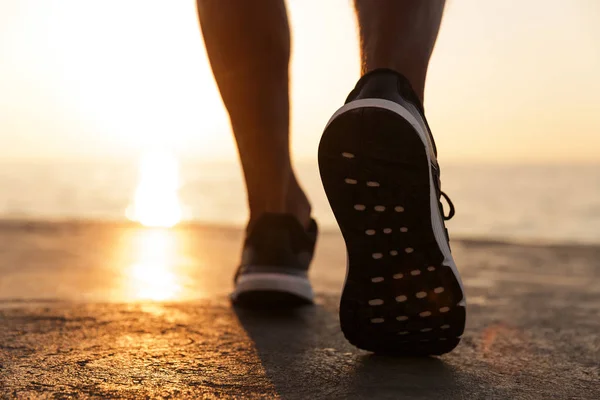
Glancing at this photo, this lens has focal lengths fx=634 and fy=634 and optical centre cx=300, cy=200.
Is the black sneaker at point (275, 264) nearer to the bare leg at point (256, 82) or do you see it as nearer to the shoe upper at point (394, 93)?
the bare leg at point (256, 82)

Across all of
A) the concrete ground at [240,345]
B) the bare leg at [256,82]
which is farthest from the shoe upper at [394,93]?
the bare leg at [256,82]

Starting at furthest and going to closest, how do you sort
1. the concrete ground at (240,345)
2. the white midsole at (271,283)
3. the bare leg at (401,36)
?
the white midsole at (271,283), the bare leg at (401,36), the concrete ground at (240,345)

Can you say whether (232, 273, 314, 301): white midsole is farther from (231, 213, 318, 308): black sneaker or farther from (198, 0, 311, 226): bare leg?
(198, 0, 311, 226): bare leg

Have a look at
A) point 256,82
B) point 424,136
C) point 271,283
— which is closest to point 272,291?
point 271,283

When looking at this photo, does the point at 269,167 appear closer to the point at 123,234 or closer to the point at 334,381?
the point at 334,381

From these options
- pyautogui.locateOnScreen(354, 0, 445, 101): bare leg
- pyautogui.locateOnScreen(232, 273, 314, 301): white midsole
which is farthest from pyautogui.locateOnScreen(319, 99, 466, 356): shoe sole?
pyautogui.locateOnScreen(232, 273, 314, 301): white midsole

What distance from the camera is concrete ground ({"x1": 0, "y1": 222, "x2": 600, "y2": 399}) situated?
33.5 inches

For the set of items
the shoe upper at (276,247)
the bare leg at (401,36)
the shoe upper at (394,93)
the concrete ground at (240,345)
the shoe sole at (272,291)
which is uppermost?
the bare leg at (401,36)

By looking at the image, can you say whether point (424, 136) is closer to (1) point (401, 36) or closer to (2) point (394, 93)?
(2) point (394, 93)

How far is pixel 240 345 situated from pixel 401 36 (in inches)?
23.0

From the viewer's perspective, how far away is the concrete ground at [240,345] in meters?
0.85

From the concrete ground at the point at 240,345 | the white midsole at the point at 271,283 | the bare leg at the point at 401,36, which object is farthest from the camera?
the white midsole at the point at 271,283

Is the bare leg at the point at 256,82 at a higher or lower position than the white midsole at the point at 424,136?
higher

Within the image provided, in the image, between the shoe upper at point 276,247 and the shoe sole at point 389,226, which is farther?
the shoe upper at point 276,247
